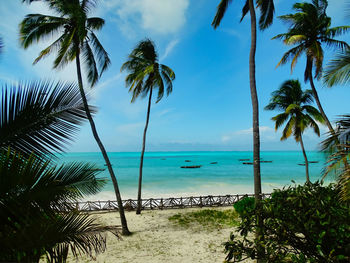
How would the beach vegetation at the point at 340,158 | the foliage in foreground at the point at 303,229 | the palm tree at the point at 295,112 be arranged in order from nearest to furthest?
1. the foliage in foreground at the point at 303,229
2. the beach vegetation at the point at 340,158
3. the palm tree at the point at 295,112

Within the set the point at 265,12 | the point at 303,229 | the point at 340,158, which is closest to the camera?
the point at 303,229

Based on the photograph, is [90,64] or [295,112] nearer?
[90,64]

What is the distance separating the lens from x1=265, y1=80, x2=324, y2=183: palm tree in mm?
15578

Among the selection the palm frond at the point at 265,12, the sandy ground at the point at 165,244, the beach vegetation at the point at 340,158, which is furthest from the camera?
the palm frond at the point at 265,12

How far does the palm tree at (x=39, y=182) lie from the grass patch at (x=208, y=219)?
903 cm

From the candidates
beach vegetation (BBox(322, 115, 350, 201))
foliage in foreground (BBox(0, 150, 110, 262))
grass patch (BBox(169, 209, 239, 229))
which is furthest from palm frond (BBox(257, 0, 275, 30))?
grass patch (BBox(169, 209, 239, 229))

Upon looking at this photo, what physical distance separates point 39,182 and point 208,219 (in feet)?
36.4

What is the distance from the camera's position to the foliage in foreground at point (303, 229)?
8.75 ft

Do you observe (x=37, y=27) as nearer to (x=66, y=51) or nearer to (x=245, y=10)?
(x=66, y=51)

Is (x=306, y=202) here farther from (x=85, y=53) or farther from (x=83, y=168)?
(x=85, y=53)

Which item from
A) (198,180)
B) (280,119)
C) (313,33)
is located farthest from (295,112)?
(198,180)

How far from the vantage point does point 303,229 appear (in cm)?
295

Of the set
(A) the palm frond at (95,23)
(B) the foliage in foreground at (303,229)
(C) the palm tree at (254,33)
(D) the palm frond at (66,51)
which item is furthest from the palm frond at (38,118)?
(A) the palm frond at (95,23)

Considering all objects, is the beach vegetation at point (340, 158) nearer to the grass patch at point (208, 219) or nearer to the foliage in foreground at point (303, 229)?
the foliage in foreground at point (303, 229)
